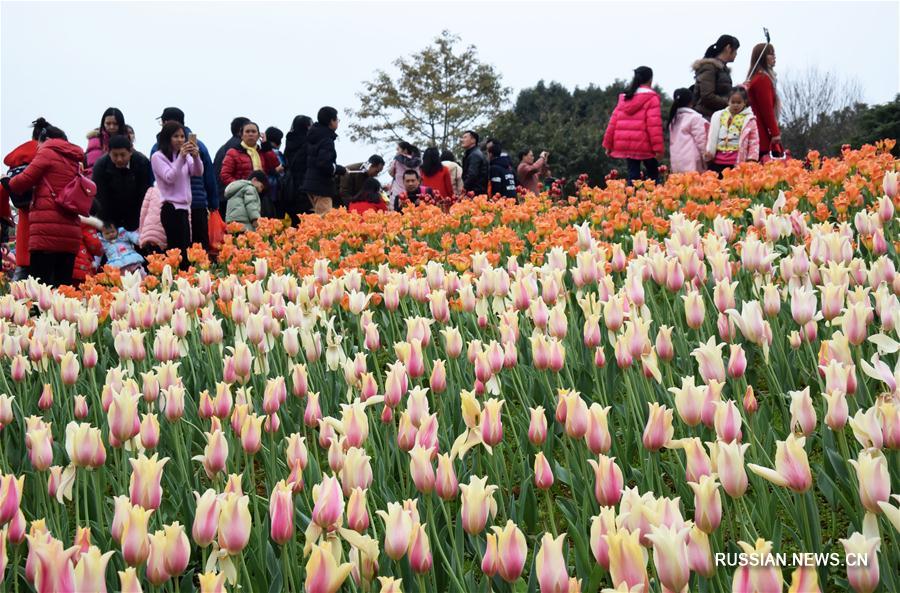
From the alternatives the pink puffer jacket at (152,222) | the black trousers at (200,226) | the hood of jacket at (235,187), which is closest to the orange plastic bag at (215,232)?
the black trousers at (200,226)

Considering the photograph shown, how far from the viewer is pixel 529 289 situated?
3.79 m

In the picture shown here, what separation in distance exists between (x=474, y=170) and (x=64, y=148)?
6.90 metres

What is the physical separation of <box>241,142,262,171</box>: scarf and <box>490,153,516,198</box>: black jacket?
13.1 ft

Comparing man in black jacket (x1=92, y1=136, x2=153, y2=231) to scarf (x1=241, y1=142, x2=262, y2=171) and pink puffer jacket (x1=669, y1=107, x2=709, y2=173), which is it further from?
pink puffer jacket (x1=669, y1=107, x2=709, y2=173)

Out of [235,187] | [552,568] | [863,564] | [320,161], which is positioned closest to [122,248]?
[235,187]

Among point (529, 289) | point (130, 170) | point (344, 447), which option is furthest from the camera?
point (130, 170)

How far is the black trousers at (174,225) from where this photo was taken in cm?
881

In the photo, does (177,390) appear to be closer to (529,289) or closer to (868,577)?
(529,289)

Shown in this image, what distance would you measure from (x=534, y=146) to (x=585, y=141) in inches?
79.2

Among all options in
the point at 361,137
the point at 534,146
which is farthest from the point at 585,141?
the point at 361,137

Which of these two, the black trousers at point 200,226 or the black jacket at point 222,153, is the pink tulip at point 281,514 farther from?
the black jacket at point 222,153

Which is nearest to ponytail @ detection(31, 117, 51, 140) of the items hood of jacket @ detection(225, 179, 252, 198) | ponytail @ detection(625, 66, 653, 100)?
hood of jacket @ detection(225, 179, 252, 198)

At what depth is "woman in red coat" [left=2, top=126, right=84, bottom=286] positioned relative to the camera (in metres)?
7.68

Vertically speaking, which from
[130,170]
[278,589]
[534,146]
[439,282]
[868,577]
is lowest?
[278,589]
